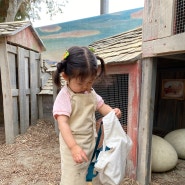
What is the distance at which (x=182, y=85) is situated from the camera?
3971mm

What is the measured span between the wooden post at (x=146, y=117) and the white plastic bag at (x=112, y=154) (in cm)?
99

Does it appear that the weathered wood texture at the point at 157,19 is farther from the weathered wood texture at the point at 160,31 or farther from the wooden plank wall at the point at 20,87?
the wooden plank wall at the point at 20,87

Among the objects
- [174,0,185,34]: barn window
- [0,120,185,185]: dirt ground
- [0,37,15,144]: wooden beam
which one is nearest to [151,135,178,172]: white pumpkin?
[0,120,185,185]: dirt ground

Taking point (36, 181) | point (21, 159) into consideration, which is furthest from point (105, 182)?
point (21, 159)

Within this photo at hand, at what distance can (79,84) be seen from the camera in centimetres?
157

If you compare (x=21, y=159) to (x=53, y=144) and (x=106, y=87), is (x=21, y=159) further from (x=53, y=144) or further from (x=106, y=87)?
(x=106, y=87)

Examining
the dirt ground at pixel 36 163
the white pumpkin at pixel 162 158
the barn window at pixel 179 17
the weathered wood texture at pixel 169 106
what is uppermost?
the barn window at pixel 179 17

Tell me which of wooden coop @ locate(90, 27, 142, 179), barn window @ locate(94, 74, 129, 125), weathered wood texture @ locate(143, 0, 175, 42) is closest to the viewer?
weathered wood texture @ locate(143, 0, 175, 42)

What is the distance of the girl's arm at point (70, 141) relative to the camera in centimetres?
134

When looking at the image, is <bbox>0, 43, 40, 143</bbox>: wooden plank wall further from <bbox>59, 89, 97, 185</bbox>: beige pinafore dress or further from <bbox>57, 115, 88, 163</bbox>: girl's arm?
<bbox>57, 115, 88, 163</bbox>: girl's arm

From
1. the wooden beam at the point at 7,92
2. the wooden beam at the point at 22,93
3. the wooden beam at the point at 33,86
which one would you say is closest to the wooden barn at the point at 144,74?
the wooden beam at the point at 7,92

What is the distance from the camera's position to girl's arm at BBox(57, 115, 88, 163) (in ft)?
4.39

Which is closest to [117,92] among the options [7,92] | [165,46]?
[165,46]

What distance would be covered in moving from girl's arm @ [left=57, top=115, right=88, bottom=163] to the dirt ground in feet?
4.61
